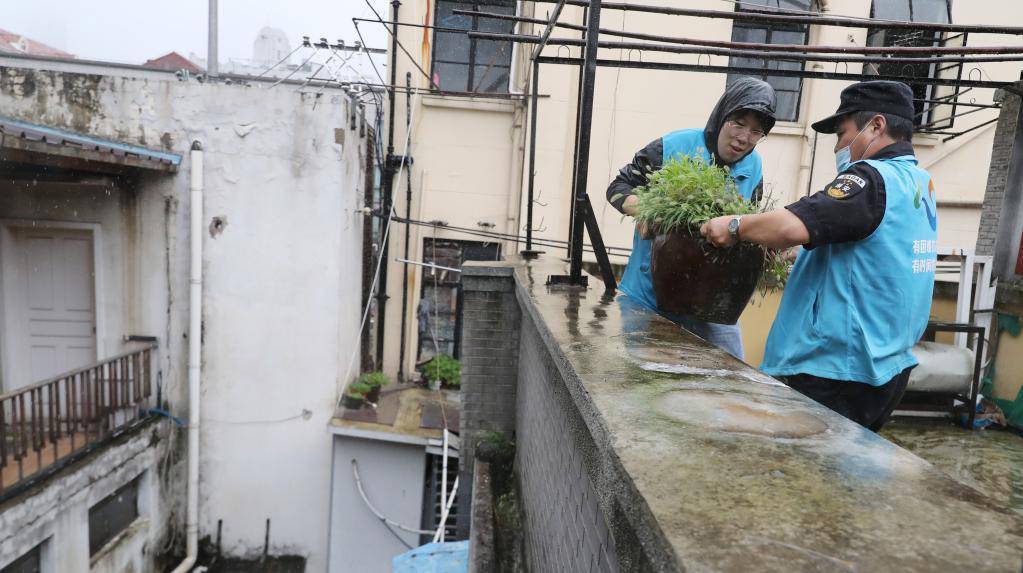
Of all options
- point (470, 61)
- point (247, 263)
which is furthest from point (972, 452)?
point (247, 263)

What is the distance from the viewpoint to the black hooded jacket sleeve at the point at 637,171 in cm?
316

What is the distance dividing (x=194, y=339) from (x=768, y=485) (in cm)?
878

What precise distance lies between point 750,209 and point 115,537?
8.87m

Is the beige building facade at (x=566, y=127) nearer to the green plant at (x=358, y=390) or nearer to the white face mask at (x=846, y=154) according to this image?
the green plant at (x=358, y=390)

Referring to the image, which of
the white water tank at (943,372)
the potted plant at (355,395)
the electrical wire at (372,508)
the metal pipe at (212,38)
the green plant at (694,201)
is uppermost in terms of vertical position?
the metal pipe at (212,38)

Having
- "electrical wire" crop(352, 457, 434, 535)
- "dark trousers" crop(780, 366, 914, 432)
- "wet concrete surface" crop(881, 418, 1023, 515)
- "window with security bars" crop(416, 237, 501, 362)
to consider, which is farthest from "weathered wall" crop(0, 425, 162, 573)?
"wet concrete surface" crop(881, 418, 1023, 515)

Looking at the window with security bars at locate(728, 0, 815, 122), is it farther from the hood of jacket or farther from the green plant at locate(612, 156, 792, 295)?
the green plant at locate(612, 156, 792, 295)

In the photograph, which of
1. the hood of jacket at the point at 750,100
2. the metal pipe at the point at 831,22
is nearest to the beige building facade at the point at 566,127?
the metal pipe at the point at 831,22

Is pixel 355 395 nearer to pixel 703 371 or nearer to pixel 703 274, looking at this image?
pixel 703 274

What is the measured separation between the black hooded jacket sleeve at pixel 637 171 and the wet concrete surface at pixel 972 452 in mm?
2793

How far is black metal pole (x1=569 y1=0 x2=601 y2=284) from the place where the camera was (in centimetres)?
270

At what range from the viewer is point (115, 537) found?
7723 millimetres

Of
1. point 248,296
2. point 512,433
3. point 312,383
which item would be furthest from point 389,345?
point 512,433

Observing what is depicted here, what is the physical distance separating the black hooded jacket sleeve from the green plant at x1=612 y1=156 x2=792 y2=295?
1.72 feet
